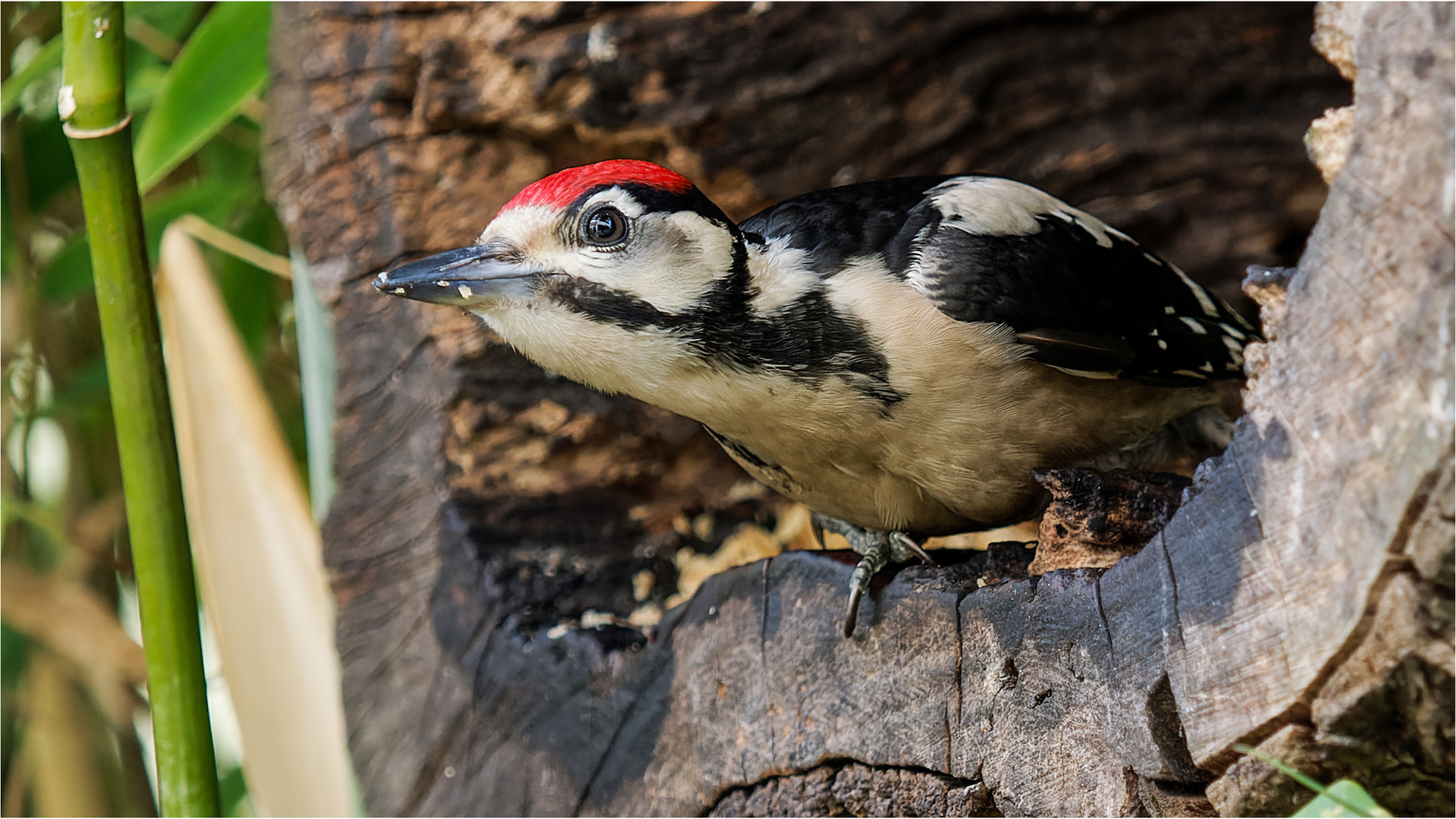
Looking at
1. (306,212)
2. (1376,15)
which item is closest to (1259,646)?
(1376,15)

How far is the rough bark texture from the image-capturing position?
739 millimetres

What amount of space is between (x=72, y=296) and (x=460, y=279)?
1171 millimetres

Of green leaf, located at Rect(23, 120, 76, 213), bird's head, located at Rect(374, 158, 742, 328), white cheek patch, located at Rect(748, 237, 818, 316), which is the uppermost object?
green leaf, located at Rect(23, 120, 76, 213)

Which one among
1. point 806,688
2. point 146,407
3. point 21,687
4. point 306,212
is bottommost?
point 21,687

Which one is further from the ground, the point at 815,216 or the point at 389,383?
the point at 815,216

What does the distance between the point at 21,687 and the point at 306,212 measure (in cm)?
126

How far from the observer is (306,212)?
169 cm

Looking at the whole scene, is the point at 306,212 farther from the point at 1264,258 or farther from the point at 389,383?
the point at 1264,258

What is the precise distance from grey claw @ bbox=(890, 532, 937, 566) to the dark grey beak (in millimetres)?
535

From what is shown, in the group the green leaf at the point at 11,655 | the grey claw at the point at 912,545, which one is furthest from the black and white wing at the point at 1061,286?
the green leaf at the point at 11,655

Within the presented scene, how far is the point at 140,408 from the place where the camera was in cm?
110

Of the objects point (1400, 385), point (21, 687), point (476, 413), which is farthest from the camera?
point (21, 687)

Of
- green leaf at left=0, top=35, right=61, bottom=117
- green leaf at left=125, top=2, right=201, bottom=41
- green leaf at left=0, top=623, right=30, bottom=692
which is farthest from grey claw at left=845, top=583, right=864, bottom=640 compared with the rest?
green leaf at left=0, top=623, right=30, bottom=692

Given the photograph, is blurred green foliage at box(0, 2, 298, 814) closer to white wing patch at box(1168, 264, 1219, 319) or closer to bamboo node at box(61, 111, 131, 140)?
bamboo node at box(61, 111, 131, 140)
